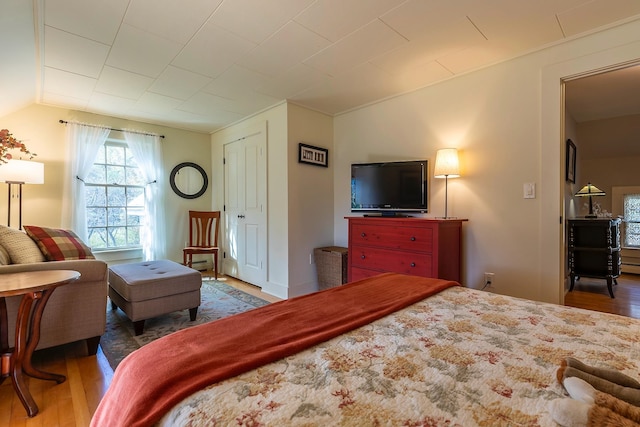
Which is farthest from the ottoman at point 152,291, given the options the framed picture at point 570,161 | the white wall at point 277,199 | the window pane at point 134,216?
the framed picture at point 570,161

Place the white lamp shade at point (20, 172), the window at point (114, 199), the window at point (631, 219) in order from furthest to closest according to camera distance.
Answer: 1. the window at point (631, 219)
2. the window at point (114, 199)
3. the white lamp shade at point (20, 172)

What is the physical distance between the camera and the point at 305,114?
12.1 ft

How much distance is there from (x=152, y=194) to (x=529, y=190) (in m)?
4.62

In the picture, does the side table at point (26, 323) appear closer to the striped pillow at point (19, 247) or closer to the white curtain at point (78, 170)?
the striped pillow at point (19, 247)

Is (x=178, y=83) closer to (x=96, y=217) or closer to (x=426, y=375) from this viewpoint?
(x=96, y=217)

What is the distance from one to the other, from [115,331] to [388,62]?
10.8 ft

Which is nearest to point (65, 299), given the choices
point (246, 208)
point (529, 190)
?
point (246, 208)

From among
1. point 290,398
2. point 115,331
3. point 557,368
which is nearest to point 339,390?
point 290,398

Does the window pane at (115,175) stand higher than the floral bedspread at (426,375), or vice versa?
the window pane at (115,175)

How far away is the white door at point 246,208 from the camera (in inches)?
153

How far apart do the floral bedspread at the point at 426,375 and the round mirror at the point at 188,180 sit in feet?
14.4

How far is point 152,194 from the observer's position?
435 cm

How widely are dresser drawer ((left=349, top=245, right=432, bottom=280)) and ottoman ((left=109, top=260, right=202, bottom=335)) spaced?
62.4 inches

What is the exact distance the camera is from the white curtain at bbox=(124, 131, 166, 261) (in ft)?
14.1
